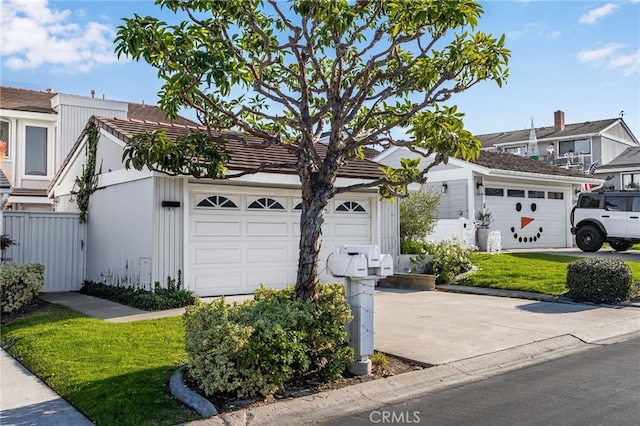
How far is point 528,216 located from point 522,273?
8.49m

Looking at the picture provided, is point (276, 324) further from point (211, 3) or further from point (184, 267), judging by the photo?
point (184, 267)

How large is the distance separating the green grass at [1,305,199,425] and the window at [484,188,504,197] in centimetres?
1427

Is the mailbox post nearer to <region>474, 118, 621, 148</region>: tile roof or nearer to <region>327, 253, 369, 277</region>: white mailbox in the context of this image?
<region>327, 253, 369, 277</region>: white mailbox

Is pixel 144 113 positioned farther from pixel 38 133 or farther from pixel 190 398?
pixel 190 398

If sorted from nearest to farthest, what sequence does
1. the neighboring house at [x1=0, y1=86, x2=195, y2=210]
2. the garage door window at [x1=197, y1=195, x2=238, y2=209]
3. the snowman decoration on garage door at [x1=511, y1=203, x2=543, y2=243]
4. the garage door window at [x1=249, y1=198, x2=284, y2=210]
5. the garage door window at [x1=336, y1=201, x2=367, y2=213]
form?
the garage door window at [x1=197, y1=195, x2=238, y2=209] → the garage door window at [x1=249, y1=198, x2=284, y2=210] → the garage door window at [x1=336, y1=201, x2=367, y2=213] → the snowman decoration on garage door at [x1=511, y1=203, x2=543, y2=243] → the neighboring house at [x1=0, y1=86, x2=195, y2=210]

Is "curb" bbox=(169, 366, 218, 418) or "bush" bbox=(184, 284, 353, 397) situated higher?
"bush" bbox=(184, 284, 353, 397)

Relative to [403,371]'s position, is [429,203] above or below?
above

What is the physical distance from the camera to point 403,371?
21.0ft

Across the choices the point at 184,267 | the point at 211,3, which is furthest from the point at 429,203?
the point at 211,3

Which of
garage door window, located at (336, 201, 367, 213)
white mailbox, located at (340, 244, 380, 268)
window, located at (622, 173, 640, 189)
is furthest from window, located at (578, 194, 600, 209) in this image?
white mailbox, located at (340, 244, 380, 268)

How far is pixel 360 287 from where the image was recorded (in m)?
6.38

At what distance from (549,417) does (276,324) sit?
2.65 metres

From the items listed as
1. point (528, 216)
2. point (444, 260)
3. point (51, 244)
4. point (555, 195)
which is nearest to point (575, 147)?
point (555, 195)

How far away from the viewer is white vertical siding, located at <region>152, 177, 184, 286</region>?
1149 cm
